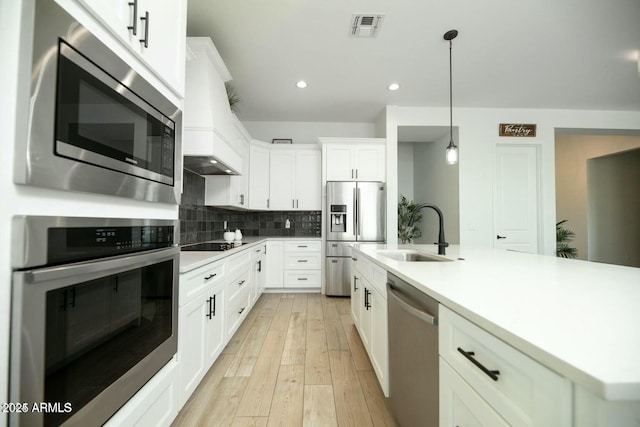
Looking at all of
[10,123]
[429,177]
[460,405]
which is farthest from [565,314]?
[429,177]

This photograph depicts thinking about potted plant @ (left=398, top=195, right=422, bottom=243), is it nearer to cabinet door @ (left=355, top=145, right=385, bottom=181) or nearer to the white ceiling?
cabinet door @ (left=355, top=145, right=385, bottom=181)

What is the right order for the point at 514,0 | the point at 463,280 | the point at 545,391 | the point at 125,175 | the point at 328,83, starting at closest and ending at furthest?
the point at 545,391, the point at 125,175, the point at 463,280, the point at 514,0, the point at 328,83

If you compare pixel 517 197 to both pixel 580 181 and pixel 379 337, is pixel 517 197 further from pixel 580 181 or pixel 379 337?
pixel 379 337

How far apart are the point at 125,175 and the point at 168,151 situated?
0.32 meters

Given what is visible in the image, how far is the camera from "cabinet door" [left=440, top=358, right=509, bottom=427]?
0.64 m

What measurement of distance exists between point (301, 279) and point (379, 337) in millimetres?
2672

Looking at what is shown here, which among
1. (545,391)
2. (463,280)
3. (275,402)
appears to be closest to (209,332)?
(275,402)

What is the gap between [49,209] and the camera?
66 cm

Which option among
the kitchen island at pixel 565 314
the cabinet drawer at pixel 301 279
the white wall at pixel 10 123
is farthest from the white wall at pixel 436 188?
the white wall at pixel 10 123

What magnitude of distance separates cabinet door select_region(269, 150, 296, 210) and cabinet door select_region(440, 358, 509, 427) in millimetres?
3680

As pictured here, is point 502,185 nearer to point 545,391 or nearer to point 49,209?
point 545,391

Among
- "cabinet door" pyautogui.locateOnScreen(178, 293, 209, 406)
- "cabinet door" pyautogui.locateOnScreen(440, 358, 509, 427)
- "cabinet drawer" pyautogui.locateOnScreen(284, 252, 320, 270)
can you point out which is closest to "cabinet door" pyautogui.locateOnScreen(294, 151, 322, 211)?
"cabinet drawer" pyautogui.locateOnScreen(284, 252, 320, 270)

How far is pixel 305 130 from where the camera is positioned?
4840 mm

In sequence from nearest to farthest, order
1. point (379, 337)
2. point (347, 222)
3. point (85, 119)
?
point (85, 119) → point (379, 337) → point (347, 222)
